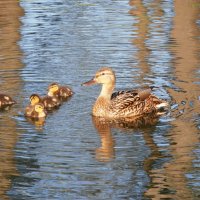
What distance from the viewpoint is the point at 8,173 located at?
888cm

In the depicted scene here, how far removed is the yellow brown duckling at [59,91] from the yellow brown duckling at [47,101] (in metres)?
0.07

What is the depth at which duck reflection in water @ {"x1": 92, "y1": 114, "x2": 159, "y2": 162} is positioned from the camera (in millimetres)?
9511

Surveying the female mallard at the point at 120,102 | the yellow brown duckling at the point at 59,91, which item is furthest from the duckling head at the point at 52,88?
the female mallard at the point at 120,102

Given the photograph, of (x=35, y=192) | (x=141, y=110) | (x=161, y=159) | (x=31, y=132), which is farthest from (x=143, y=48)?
(x=35, y=192)

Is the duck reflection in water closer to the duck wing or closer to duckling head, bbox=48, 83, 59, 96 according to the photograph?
the duck wing

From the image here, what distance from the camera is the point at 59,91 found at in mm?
11914

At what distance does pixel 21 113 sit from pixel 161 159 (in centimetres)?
278

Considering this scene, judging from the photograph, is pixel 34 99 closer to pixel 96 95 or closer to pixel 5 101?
pixel 5 101

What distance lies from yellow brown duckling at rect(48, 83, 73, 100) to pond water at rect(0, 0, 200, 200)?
0.13m

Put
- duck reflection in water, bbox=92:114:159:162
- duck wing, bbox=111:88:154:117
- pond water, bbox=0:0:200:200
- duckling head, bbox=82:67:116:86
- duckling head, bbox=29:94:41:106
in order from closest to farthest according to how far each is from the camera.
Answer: pond water, bbox=0:0:200:200 < duck reflection in water, bbox=92:114:159:162 < duckling head, bbox=29:94:41:106 < duck wing, bbox=111:88:154:117 < duckling head, bbox=82:67:116:86

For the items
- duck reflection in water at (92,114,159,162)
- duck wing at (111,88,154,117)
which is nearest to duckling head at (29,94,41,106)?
duck reflection in water at (92,114,159,162)

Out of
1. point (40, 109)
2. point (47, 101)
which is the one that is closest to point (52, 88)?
point (47, 101)

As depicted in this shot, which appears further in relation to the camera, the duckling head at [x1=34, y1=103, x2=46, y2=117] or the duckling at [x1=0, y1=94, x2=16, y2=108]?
the duckling at [x1=0, y1=94, x2=16, y2=108]

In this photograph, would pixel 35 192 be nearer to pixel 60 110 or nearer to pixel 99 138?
pixel 99 138
